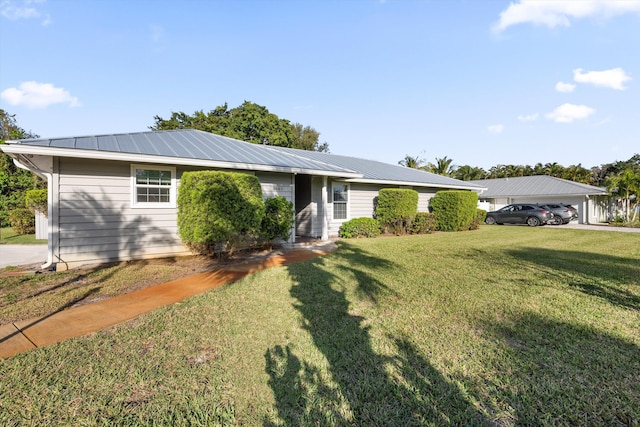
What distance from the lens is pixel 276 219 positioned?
29.7 feet

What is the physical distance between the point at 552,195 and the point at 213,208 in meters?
28.8

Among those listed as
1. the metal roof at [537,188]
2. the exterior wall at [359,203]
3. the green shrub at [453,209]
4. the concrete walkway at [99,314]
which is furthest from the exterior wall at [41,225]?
the metal roof at [537,188]

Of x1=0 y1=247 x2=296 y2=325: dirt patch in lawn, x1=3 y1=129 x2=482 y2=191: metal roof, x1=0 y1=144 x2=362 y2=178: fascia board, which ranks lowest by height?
x1=0 y1=247 x2=296 y2=325: dirt patch in lawn

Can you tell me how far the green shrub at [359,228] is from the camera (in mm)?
12688

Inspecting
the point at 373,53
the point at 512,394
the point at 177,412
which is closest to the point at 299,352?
the point at 177,412

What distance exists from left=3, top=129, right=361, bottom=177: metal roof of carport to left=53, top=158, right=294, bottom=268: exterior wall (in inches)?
22.3

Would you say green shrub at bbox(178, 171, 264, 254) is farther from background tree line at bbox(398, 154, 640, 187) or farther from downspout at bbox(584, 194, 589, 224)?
background tree line at bbox(398, 154, 640, 187)

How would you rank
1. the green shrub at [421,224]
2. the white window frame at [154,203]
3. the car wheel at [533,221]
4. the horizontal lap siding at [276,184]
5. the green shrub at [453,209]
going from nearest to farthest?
the white window frame at [154,203] → the horizontal lap siding at [276,184] → the green shrub at [421,224] → the green shrub at [453,209] → the car wheel at [533,221]

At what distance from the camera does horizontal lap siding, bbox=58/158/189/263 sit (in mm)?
7070

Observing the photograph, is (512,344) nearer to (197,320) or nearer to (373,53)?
(197,320)

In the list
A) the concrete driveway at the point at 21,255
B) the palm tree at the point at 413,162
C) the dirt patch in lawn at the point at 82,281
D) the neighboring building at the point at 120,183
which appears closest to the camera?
the dirt patch in lawn at the point at 82,281

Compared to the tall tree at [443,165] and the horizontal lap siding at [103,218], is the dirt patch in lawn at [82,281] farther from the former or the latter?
the tall tree at [443,165]

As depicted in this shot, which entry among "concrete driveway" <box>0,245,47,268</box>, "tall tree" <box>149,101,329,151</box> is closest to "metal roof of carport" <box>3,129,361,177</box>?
"concrete driveway" <box>0,245,47,268</box>

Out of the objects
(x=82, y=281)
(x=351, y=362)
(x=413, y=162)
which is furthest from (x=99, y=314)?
(x=413, y=162)
